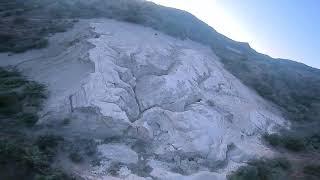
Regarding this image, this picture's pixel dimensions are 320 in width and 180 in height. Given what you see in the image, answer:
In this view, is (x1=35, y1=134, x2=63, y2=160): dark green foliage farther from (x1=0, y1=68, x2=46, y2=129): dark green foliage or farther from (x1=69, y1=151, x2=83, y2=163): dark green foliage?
(x1=0, y1=68, x2=46, y2=129): dark green foliage

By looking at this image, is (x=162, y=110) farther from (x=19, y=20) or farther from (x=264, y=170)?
(x=19, y=20)

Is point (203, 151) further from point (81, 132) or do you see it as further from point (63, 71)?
point (63, 71)

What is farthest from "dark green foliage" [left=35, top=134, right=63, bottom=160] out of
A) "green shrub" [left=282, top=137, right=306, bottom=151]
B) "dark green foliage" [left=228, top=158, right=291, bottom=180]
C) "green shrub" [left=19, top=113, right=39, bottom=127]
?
"green shrub" [left=282, top=137, right=306, bottom=151]

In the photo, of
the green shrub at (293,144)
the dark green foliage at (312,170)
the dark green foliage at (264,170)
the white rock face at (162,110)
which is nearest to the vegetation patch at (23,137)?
the white rock face at (162,110)

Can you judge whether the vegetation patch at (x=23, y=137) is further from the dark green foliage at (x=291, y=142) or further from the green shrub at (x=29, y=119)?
the dark green foliage at (x=291, y=142)

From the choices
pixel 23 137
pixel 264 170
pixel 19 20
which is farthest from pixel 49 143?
pixel 19 20

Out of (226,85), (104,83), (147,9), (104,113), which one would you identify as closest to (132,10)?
(147,9)
